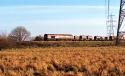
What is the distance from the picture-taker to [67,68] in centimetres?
1722

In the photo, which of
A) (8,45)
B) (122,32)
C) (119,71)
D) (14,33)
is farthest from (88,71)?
(14,33)

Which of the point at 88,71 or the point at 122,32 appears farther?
the point at 122,32

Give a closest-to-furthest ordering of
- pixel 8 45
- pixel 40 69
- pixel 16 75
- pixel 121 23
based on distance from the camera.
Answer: pixel 16 75 → pixel 40 69 → pixel 121 23 → pixel 8 45

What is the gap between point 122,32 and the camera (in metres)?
53.8

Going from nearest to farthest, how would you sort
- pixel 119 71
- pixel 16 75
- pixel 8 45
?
pixel 16 75
pixel 119 71
pixel 8 45

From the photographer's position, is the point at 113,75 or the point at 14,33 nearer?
the point at 113,75

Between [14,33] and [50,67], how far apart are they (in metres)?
96.0

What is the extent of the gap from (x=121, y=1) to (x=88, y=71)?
39.3 metres

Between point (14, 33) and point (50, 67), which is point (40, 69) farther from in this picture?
point (14, 33)

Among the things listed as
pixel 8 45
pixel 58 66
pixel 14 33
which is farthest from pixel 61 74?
pixel 14 33

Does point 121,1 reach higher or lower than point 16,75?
higher

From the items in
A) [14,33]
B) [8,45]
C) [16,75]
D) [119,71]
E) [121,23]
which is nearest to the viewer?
[16,75]

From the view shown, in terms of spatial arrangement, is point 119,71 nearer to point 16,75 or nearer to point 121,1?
point 16,75

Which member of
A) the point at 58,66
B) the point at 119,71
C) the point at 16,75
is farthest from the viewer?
the point at 58,66
